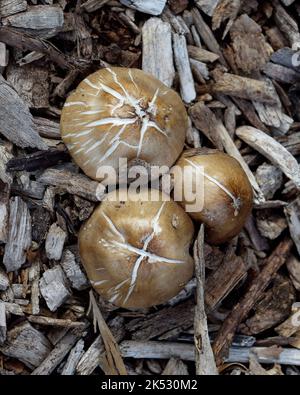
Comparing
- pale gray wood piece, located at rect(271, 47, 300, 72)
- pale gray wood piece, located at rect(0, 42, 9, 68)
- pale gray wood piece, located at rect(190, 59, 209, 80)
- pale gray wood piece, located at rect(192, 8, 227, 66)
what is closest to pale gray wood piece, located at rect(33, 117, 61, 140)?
pale gray wood piece, located at rect(0, 42, 9, 68)

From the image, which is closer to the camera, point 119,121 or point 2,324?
point 119,121

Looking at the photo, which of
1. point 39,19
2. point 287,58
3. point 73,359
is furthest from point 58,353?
point 287,58

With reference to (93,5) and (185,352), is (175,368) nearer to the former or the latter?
(185,352)

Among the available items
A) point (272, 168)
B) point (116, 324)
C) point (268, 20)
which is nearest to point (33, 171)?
point (116, 324)

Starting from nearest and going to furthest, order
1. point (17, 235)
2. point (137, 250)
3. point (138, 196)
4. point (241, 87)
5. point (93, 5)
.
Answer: point (137, 250) < point (138, 196) < point (17, 235) < point (93, 5) < point (241, 87)

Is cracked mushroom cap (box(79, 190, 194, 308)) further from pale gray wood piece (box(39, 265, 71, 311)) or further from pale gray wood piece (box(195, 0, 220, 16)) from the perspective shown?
pale gray wood piece (box(195, 0, 220, 16))

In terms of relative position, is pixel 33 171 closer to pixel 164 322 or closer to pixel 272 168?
pixel 164 322
